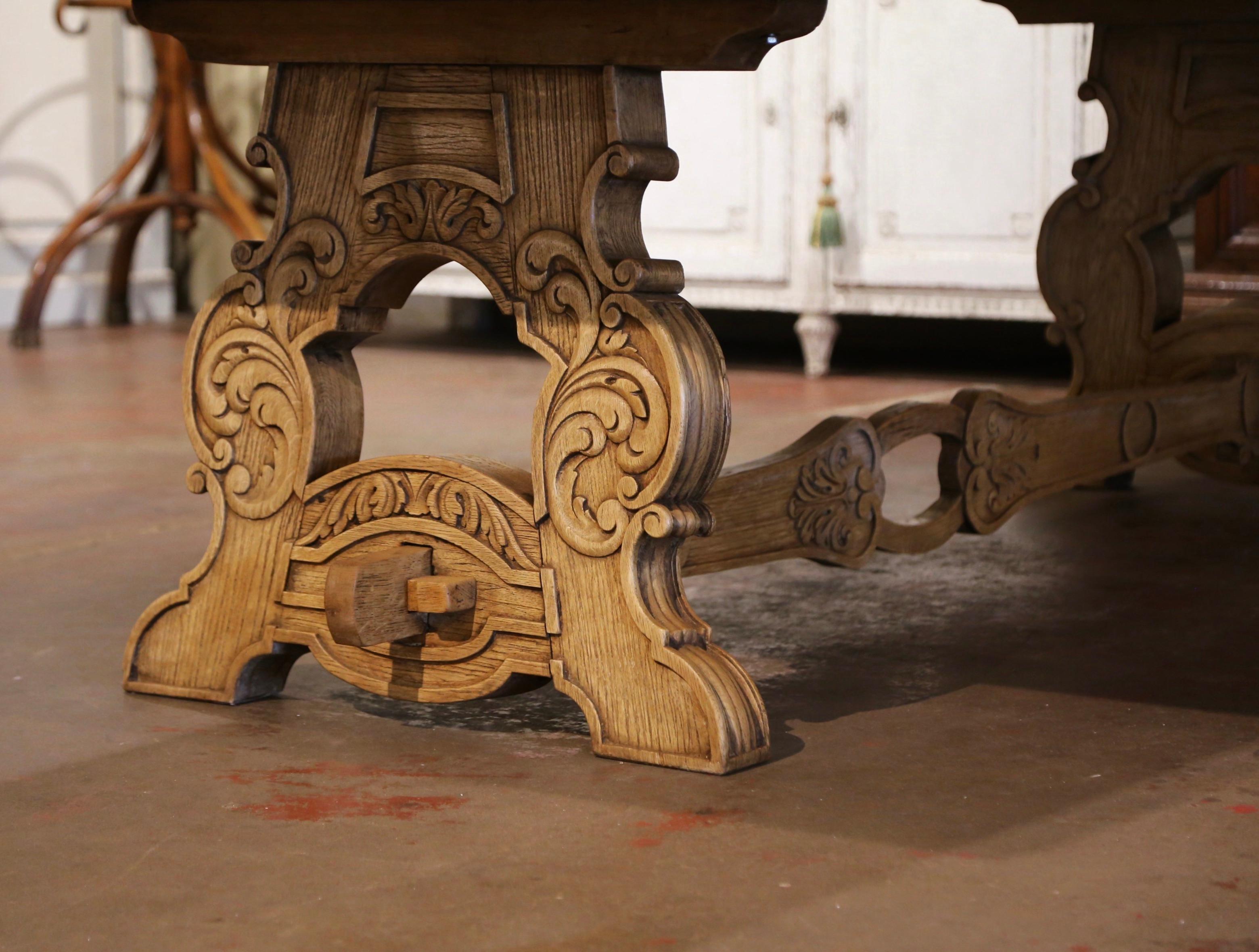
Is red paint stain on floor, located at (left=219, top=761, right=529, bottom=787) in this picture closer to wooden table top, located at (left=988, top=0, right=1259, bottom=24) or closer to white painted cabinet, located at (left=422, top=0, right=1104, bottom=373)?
wooden table top, located at (left=988, top=0, right=1259, bottom=24)

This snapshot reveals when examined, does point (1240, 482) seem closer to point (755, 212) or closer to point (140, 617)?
point (140, 617)

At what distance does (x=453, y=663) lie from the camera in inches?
50.9

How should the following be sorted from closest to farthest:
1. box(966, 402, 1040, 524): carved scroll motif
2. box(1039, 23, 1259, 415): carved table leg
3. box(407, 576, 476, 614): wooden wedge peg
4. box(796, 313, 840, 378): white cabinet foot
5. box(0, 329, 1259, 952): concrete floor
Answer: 1. box(0, 329, 1259, 952): concrete floor
2. box(407, 576, 476, 614): wooden wedge peg
3. box(966, 402, 1040, 524): carved scroll motif
4. box(1039, 23, 1259, 415): carved table leg
5. box(796, 313, 840, 378): white cabinet foot

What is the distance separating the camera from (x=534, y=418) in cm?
122

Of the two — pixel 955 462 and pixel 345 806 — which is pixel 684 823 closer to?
pixel 345 806

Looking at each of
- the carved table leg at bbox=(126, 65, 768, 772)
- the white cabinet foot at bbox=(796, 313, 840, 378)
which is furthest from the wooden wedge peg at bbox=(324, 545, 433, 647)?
the white cabinet foot at bbox=(796, 313, 840, 378)

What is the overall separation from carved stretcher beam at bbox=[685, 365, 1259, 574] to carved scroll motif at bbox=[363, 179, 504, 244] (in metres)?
0.29

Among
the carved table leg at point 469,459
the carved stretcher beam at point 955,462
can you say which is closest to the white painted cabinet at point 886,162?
the carved stretcher beam at point 955,462

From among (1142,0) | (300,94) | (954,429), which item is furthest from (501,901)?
(1142,0)

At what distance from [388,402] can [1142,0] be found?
1879mm

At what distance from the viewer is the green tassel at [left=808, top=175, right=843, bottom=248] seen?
157 inches

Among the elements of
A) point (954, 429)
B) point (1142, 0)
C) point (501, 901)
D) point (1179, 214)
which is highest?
point (1142, 0)

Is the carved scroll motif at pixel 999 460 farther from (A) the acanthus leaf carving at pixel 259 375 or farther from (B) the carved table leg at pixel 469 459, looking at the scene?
(A) the acanthus leaf carving at pixel 259 375

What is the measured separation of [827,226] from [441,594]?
2.88 m
